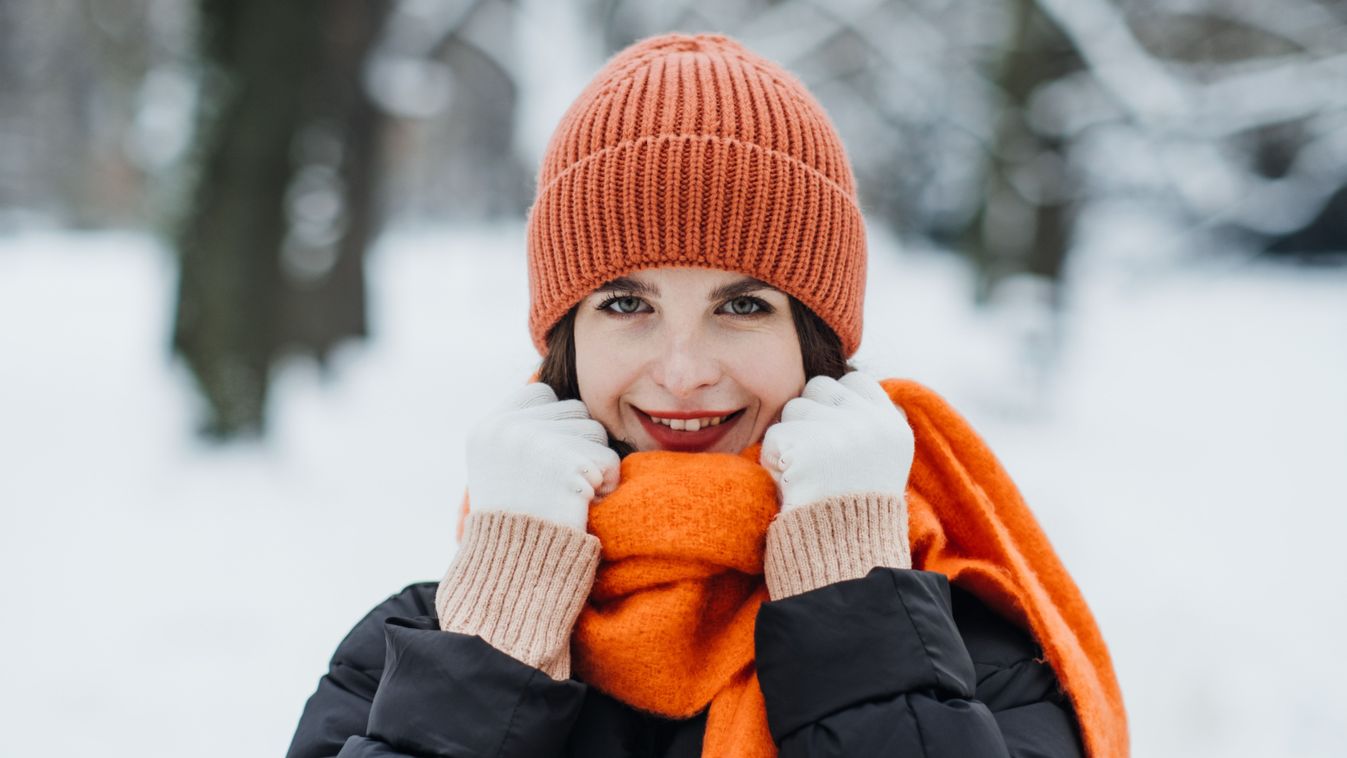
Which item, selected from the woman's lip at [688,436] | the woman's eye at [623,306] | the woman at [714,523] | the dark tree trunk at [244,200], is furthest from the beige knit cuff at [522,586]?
the dark tree trunk at [244,200]

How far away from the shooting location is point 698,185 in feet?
4.90

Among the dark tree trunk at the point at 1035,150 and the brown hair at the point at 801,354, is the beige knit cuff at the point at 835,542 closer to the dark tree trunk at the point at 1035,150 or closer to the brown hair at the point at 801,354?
the brown hair at the point at 801,354

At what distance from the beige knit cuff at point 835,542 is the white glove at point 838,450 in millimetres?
19

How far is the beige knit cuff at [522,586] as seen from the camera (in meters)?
1.33

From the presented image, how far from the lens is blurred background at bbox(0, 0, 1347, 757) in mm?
3748

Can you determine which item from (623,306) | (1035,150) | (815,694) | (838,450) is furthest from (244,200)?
(1035,150)

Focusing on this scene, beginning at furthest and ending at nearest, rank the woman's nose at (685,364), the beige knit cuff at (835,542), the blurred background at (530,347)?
the blurred background at (530,347)
the woman's nose at (685,364)
the beige knit cuff at (835,542)

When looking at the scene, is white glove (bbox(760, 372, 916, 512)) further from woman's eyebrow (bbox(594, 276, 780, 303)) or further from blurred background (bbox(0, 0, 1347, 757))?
blurred background (bbox(0, 0, 1347, 757))

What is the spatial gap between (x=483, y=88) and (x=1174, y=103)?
13.9m

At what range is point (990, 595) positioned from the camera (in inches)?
59.4

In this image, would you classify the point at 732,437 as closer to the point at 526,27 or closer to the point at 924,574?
the point at 924,574

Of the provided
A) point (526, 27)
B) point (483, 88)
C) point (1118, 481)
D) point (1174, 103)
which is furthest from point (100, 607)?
point (483, 88)

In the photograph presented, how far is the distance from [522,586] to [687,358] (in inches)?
17.2

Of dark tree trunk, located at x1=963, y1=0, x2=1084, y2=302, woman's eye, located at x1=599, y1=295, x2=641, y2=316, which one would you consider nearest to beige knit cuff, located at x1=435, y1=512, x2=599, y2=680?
woman's eye, located at x1=599, y1=295, x2=641, y2=316
